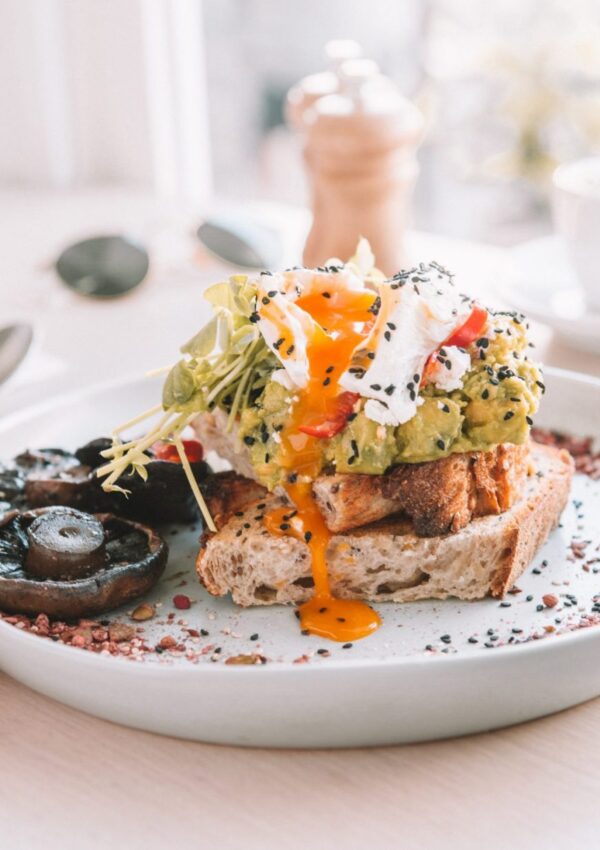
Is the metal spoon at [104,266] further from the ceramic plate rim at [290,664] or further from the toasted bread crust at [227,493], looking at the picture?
the ceramic plate rim at [290,664]

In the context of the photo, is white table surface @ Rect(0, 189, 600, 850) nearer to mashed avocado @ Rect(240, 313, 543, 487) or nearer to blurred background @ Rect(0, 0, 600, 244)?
mashed avocado @ Rect(240, 313, 543, 487)

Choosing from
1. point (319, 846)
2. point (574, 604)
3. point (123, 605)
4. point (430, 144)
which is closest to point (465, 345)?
point (574, 604)

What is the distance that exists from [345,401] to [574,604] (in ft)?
1.40

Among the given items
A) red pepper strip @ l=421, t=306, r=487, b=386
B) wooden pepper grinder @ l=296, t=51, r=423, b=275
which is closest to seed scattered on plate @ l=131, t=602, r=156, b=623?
red pepper strip @ l=421, t=306, r=487, b=386

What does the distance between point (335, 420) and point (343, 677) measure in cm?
42

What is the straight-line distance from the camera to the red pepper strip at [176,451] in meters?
1.79

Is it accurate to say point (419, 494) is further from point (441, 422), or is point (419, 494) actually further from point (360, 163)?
point (360, 163)

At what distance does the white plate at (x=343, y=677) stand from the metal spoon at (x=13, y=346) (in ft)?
3.22

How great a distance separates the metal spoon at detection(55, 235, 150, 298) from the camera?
2.94 meters

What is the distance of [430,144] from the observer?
6.49m

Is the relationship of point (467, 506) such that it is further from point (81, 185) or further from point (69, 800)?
point (81, 185)

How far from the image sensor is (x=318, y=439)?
1.55 m

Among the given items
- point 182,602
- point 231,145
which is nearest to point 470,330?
point 182,602

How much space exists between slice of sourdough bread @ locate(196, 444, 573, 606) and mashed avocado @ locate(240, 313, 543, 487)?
0.11 metres
